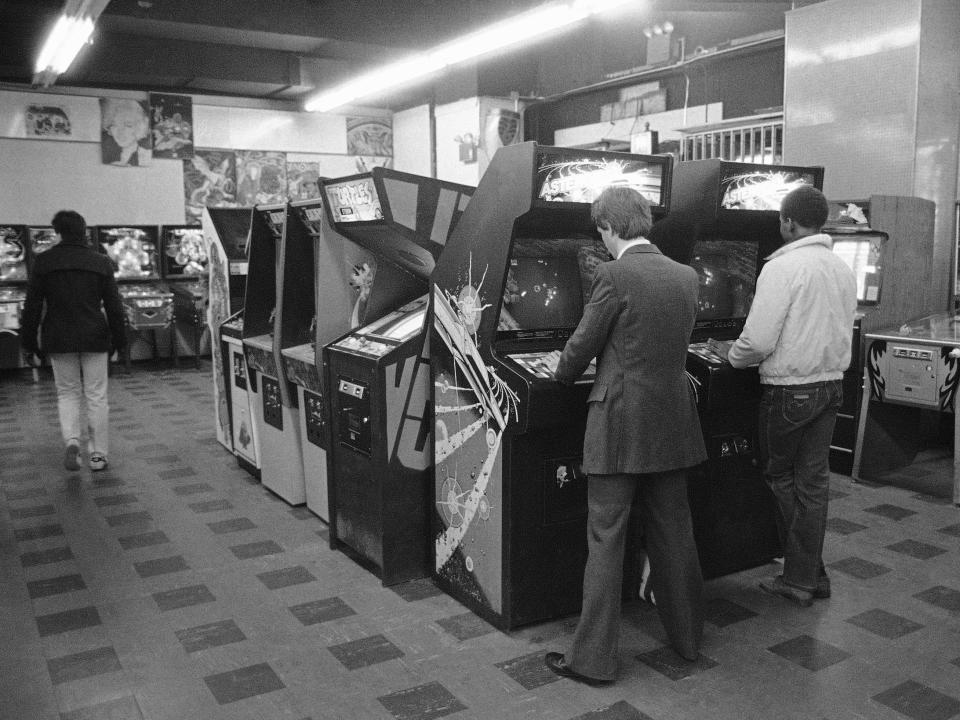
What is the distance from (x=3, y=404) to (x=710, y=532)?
6819 millimetres

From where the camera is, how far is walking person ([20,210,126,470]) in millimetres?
5117

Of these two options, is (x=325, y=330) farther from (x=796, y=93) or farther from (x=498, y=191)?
(x=796, y=93)

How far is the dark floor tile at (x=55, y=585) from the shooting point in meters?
3.53

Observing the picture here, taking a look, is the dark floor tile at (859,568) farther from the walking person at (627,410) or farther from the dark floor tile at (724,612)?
the walking person at (627,410)

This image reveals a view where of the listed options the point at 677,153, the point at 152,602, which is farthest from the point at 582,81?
the point at 152,602

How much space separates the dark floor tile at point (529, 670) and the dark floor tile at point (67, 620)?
5.31 ft

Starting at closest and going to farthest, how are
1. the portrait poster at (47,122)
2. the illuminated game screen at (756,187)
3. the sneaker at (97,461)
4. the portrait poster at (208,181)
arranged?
1. the illuminated game screen at (756,187)
2. the sneaker at (97,461)
3. the portrait poster at (47,122)
4. the portrait poster at (208,181)

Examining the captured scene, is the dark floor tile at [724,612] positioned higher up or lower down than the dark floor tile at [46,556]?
higher up

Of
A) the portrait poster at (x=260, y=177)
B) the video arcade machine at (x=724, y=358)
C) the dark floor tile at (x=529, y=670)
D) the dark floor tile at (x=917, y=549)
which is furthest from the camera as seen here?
the portrait poster at (x=260, y=177)

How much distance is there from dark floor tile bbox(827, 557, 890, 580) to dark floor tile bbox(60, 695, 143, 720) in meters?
2.88

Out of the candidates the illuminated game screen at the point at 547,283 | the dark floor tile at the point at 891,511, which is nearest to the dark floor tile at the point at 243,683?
the illuminated game screen at the point at 547,283

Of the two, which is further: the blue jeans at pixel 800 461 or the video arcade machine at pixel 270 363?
the video arcade machine at pixel 270 363

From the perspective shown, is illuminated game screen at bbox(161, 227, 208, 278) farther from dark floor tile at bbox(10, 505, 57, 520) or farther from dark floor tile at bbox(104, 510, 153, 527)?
dark floor tile at bbox(104, 510, 153, 527)

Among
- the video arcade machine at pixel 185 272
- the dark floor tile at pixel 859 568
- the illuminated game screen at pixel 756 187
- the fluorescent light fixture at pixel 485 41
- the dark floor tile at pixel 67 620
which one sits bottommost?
the dark floor tile at pixel 67 620
